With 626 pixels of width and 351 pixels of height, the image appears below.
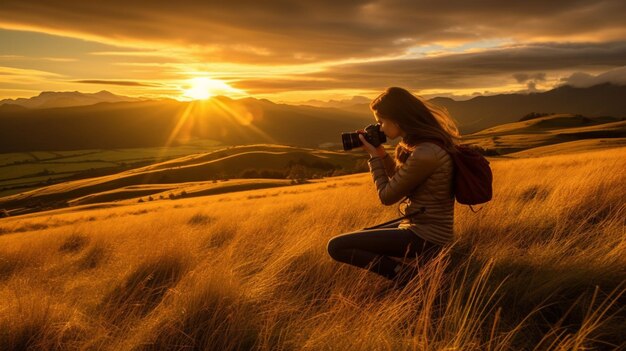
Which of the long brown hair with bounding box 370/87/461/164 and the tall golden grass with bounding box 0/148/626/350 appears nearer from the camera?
the tall golden grass with bounding box 0/148/626/350

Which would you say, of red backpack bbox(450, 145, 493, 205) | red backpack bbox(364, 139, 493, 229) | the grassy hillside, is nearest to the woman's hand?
red backpack bbox(364, 139, 493, 229)

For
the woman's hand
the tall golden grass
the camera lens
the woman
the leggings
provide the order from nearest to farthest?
the tall golden grass
the woman
the leggings
the woman's hand
the camera lens

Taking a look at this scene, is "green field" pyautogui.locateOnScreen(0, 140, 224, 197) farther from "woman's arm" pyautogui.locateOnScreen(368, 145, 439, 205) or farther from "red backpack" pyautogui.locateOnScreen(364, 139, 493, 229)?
"red backpack" pyautogui.locateOnScreen(364, 139, 493, 229)

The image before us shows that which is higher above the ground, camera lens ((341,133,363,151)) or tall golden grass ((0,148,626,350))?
camera lens ((341,133,363,151))

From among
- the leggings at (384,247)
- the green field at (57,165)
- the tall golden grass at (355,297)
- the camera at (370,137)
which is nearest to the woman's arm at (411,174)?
the leggings at (384,247)

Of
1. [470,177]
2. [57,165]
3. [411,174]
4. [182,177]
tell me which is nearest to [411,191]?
[411,174]

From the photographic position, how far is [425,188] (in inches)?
171

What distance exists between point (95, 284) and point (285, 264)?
229cm

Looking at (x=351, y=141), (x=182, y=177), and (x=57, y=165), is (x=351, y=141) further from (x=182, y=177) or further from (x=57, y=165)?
(x=57, y=165)

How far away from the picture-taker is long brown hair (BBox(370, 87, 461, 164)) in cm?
431

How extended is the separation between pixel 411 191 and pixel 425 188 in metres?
0.17

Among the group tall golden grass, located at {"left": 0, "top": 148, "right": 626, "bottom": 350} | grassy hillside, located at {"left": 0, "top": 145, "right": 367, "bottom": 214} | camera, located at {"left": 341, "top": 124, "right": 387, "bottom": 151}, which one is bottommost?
grassy hillside, located at {"left": 0, "top": 145, "right": 367, "bottom": 214}

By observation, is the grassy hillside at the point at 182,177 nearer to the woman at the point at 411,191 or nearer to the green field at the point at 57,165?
the green field at the point at 57,165

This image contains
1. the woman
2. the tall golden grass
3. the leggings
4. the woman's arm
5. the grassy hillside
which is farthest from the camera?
the grassy hillside
